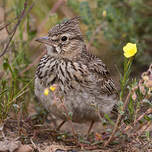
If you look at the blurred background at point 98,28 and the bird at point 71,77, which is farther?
the blurred background at point 98,28

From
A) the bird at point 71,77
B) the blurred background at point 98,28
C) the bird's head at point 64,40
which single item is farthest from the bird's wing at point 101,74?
the blurred background at point 98,28

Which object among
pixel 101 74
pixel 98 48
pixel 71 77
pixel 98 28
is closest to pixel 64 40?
pixel 71 77

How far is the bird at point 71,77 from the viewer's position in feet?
12.1

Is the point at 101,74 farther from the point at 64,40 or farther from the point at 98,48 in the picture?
the point at 98,48

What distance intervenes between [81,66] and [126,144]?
3.18 ft

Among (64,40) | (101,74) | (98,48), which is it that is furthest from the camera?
(98,48)

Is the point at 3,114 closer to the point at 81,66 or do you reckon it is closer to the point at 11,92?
the point at 11,92

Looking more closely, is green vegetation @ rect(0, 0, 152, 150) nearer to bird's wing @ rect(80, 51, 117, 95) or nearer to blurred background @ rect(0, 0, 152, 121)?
blurred background @ rect(0, 0, 152, 121)

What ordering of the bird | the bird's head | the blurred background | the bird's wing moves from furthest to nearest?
the blurred background < the bird's wing < the bird's head < the bird

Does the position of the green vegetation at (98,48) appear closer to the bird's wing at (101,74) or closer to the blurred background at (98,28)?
the blurred background at (98,28)

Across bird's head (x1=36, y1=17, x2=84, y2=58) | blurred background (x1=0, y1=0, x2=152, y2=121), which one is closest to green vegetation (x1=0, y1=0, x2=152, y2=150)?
blurred background (x1=0, y1=0, x2=152, y2=121)

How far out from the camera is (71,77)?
3730 millimetres

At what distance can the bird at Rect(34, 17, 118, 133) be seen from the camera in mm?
3693

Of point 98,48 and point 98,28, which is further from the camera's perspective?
point 98,48
